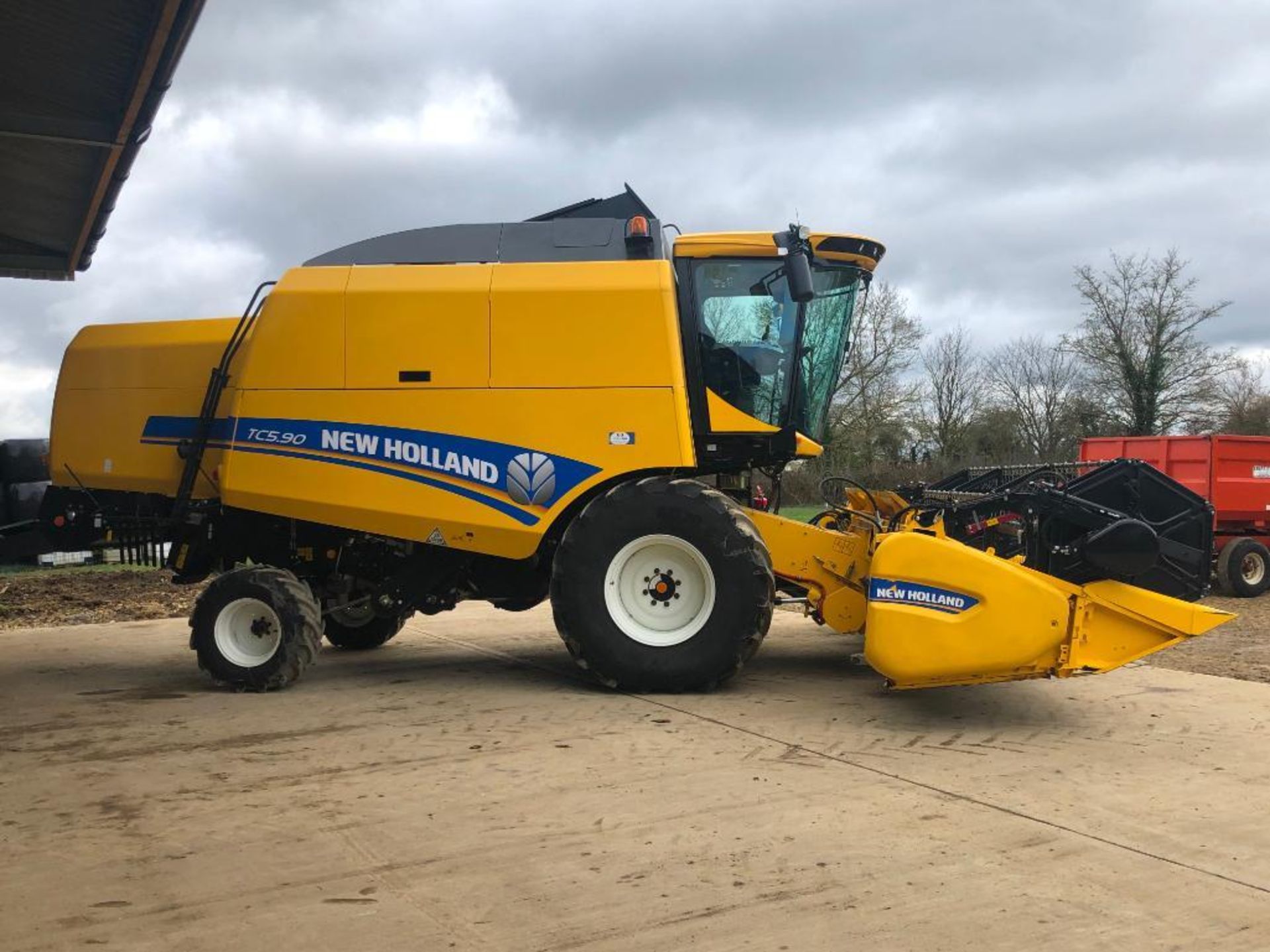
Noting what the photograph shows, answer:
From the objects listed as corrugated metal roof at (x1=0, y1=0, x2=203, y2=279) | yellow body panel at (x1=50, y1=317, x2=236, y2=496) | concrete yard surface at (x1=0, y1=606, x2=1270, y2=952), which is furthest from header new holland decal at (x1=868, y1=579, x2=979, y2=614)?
corrugated metal roof at (x1=0, y1=0, x2=203, y2=279)

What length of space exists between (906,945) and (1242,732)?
3684 millimetres

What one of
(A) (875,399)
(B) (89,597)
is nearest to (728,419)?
(B) (89,597)

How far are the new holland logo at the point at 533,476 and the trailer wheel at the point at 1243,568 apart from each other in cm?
1027

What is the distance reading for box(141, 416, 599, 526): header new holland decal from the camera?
691 centimetres

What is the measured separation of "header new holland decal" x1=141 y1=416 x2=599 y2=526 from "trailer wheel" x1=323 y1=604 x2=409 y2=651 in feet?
7.17

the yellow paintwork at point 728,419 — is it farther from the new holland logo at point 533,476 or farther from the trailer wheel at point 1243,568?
the trailer wheel at point 1243,568

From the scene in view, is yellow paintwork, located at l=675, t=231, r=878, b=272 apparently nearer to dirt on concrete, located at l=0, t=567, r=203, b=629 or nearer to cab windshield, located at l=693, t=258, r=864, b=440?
cab windshield, located at l=693, t=258, r=864, b=440

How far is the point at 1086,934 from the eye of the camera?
10.8 ft

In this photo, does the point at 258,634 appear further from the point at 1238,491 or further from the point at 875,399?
the point at 875,399

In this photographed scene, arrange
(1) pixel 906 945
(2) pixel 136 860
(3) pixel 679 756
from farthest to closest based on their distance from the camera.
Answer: (3) pixel 679 756 → (2) pixel 136 860 → (1) pixel 906 945

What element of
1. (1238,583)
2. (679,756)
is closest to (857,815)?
(679,756)

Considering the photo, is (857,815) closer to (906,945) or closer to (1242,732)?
(906,945)

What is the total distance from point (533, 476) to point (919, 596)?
2.51 meters

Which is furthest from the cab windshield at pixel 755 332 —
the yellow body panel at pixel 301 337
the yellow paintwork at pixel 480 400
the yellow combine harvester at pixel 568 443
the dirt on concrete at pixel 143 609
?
the dirt on concrete at pixel 143 609
